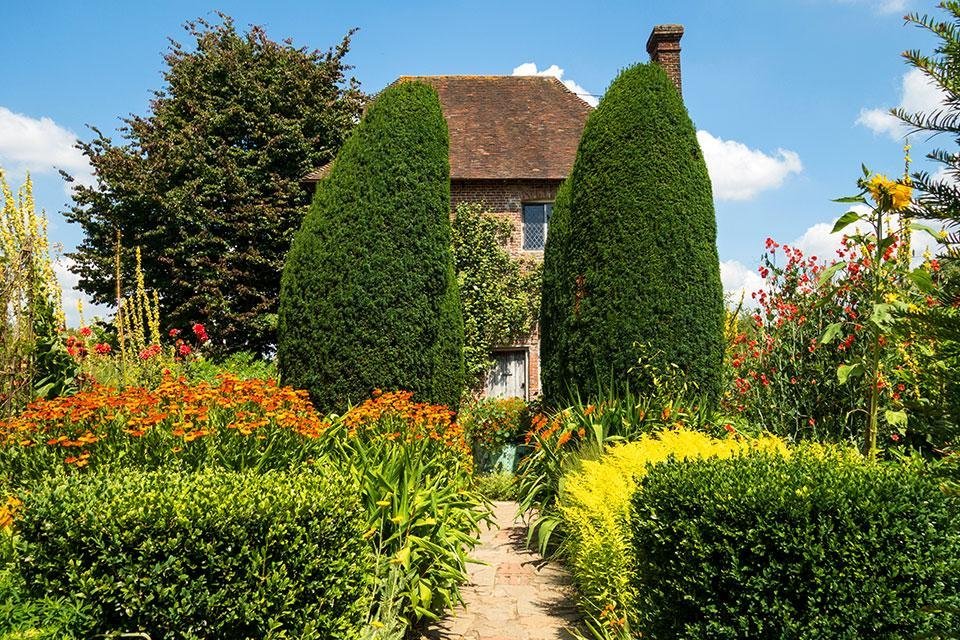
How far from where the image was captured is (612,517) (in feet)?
14.7

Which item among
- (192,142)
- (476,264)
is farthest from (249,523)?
(192,142)

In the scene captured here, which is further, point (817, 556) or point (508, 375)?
point (508, 375)

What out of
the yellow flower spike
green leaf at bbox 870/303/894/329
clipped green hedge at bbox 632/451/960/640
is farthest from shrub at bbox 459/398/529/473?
clipped green hedge at bbox 632/451/960/640

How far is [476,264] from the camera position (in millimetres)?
15805

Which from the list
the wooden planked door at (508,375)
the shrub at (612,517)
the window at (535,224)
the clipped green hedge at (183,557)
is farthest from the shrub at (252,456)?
the window at (535,224)

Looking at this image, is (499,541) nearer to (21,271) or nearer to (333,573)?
(333,573)

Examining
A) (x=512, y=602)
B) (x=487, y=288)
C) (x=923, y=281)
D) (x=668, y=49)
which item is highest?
(x=668, y=49)

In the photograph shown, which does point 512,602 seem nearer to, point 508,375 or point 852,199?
point 852,199

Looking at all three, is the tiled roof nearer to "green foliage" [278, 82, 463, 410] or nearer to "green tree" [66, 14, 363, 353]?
"green tree" [66, 14, 363, 353]

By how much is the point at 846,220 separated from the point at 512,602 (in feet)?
11.7

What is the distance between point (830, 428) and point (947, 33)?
5214mm

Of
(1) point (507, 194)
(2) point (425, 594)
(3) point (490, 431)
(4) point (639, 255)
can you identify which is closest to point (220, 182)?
(1) point (507, 194)

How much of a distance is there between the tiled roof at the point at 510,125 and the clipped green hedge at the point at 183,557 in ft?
42.9

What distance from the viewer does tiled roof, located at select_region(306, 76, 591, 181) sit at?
53.5 feet
